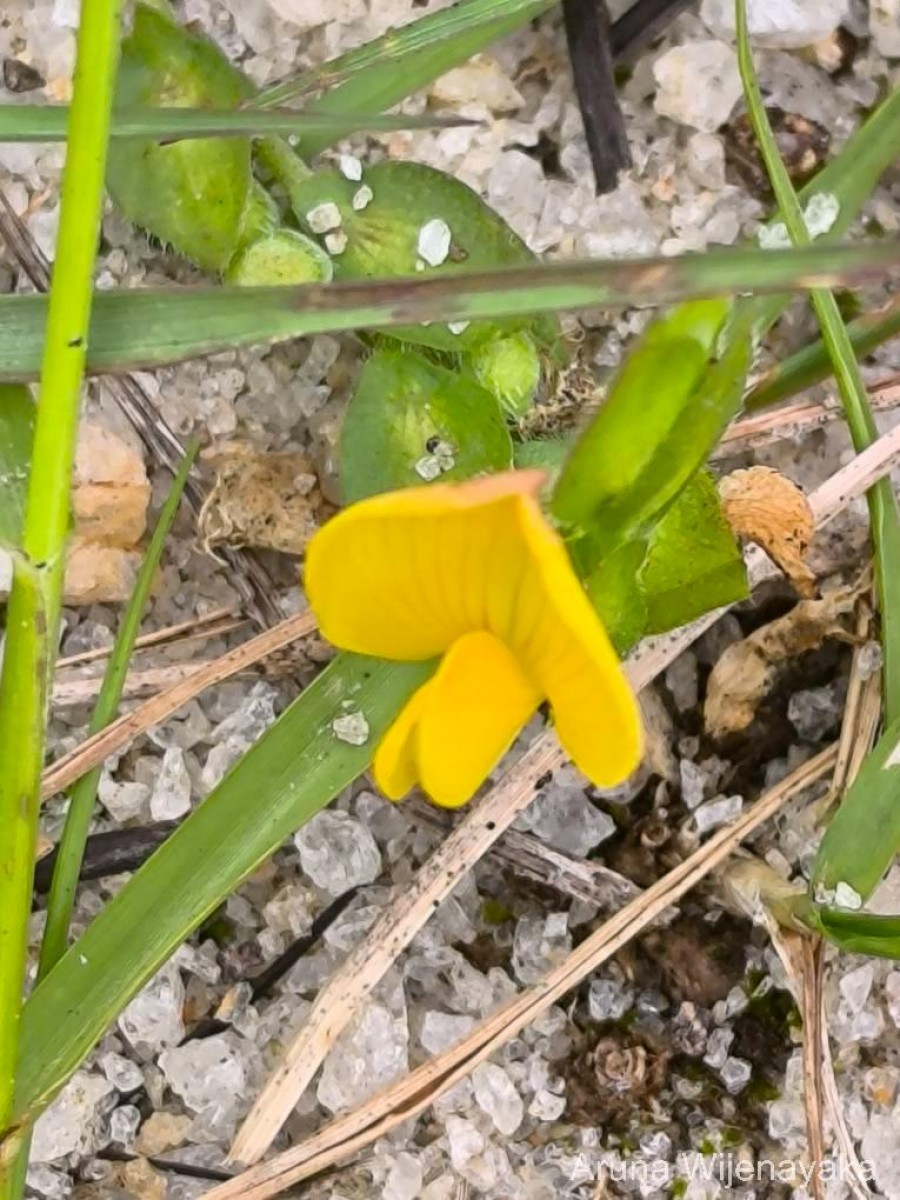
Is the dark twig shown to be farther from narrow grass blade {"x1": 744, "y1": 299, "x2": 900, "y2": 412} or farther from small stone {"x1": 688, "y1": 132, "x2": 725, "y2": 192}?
small stone {"x1": 688, "y1": 132, "x2": 725, "y2": 192}

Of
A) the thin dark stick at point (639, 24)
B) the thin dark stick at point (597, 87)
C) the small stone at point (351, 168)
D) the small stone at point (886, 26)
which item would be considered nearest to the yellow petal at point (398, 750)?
the small stone at point (351, 168)

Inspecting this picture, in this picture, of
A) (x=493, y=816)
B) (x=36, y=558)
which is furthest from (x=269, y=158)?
(x=493, y=816)

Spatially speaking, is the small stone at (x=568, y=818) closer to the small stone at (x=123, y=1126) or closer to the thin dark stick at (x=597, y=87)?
the small stone at (x=123, y=1126)

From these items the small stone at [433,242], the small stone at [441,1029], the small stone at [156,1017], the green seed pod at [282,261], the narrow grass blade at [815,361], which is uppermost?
the green seed pod at [282,261]

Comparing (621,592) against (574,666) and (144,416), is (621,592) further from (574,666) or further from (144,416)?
(144,416)

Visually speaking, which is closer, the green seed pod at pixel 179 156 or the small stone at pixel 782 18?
the green seed pod at pixel 179 156

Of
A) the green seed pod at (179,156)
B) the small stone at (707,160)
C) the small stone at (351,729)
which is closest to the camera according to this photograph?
the small stone at (351,729)

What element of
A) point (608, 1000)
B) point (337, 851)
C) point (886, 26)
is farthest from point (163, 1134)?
point (886, 26)
